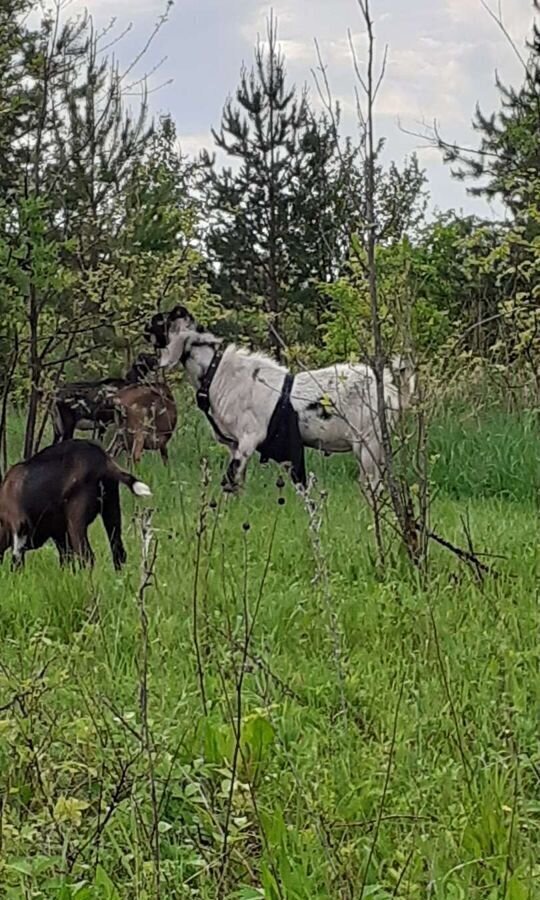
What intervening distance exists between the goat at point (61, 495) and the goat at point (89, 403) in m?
3.77

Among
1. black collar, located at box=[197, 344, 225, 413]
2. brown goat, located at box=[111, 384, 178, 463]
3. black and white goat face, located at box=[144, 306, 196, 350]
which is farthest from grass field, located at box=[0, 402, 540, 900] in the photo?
brown goat, located at box=[111, 384, 178, 463]

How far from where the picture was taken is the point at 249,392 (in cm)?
945

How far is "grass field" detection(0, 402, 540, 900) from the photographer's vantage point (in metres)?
2.57

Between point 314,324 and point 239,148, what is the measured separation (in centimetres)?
546

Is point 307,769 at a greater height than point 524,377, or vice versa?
point 524,377

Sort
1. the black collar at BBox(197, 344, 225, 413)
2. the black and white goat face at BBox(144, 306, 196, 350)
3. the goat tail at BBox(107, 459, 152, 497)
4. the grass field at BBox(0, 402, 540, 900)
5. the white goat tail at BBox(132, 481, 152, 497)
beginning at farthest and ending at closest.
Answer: the black and white goat face at BBox(144, 306, 196, 350) → the black collar at BBox(197, 344, 225, 413) → the goat tail at BBox(107, 459, 152, 497) → the white goat tail at BBox(132, 481, 152, 497) → the grass field at BBox(0, 402, 540, 900)

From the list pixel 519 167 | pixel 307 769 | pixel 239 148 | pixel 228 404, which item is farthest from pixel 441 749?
pixel 239 148

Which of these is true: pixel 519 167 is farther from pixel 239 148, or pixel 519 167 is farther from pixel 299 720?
pixel 239 148

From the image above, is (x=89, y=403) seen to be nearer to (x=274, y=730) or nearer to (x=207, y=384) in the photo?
(x=207, y=384)

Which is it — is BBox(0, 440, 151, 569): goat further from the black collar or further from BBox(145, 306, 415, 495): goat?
the black collar

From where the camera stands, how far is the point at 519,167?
7980 millimetres

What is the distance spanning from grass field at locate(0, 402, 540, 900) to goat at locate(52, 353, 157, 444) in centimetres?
412

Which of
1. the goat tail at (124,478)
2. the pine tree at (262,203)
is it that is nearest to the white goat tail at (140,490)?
the goat tail at (124,478)

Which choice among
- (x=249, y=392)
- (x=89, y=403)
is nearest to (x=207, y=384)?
(x=249, y=392)
